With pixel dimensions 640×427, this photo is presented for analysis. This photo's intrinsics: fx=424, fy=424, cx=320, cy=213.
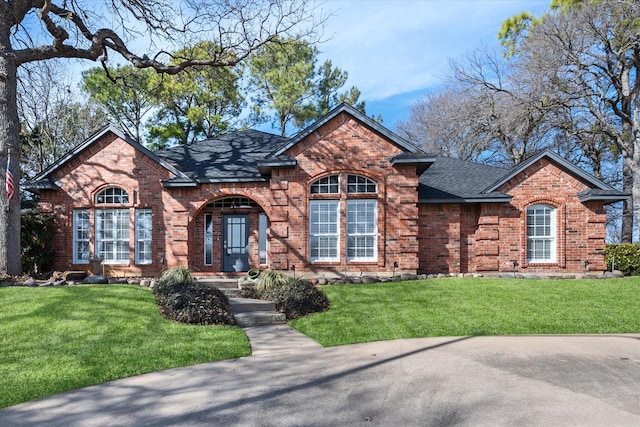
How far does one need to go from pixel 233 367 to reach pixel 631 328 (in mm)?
8132

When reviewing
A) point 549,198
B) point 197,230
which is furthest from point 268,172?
point 549,198

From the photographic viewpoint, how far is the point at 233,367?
6.33 metres

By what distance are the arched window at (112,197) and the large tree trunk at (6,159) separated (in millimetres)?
2614

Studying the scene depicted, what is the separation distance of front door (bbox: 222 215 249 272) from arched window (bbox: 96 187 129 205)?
3.68 m

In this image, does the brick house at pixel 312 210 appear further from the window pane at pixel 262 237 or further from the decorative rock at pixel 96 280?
the decorative rock at pixel 96 280

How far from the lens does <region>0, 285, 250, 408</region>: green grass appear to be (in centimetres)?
582

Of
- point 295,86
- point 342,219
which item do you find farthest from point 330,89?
point 342,219

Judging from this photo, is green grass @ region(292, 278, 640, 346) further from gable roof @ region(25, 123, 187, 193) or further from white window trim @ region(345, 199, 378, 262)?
gable roof @ region(25, 123, 187, 193)

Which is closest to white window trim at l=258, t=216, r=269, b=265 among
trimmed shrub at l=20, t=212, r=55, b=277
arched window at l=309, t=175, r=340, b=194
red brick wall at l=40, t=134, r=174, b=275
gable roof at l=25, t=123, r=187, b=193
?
arched window at l=309, t=175, r=340, b=194

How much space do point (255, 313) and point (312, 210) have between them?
526 cm

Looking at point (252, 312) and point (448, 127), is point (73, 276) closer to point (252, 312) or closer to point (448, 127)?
point (252, 312)

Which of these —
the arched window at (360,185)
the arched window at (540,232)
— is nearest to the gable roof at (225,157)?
the arched window at (360,185)

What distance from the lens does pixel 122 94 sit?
99.6 feet

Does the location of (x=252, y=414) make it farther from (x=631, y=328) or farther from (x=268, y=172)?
(x=268, y=172)
